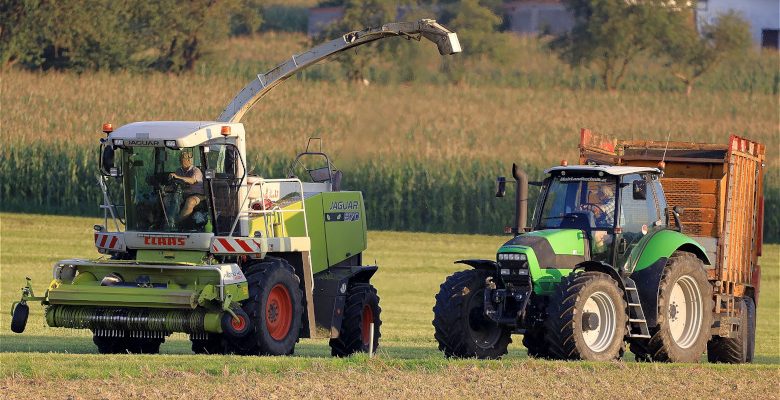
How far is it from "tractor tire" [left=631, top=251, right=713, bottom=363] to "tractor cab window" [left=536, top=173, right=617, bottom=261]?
821mm

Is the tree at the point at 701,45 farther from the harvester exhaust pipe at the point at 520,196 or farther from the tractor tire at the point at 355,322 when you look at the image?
the harvester exhaust pipe at the point at 520,196

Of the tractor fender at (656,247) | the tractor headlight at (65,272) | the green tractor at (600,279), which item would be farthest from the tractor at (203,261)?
the tractor fender at (656,247)

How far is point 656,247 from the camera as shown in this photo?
54.3 ft

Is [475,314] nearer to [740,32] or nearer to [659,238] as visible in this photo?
[659,238]

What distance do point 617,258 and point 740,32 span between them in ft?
176

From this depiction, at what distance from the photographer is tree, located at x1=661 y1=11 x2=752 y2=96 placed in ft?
216

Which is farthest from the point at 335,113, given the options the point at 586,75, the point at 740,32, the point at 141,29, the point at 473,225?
the point at 740,32

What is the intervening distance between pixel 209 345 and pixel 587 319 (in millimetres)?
4377

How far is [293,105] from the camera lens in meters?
51.8

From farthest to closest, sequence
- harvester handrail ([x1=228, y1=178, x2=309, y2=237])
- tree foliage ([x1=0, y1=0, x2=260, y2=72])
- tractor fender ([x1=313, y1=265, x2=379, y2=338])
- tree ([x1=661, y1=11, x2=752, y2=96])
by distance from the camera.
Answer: tree ([x1=661, y1=11, x2=752, y2=96]) → tree foliage ([x1=0, y1=0, x2=260, y2=72]) → tractor fender ([x1=313, y1=265, x2=379, y2=338]) → harvester handrail ([x1=228, y1=178, x2=309, y2=237])

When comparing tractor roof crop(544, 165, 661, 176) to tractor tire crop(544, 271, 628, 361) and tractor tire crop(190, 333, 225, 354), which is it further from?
tractor tire crop(190, 333, 225, 354)

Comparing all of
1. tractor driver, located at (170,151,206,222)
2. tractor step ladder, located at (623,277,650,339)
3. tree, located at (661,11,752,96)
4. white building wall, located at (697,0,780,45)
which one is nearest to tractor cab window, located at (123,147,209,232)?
tractor driver, located at (170,151,206,222)

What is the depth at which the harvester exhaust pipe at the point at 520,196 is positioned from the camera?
50.5ft

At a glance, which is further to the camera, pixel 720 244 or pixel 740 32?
pixel 740 32
